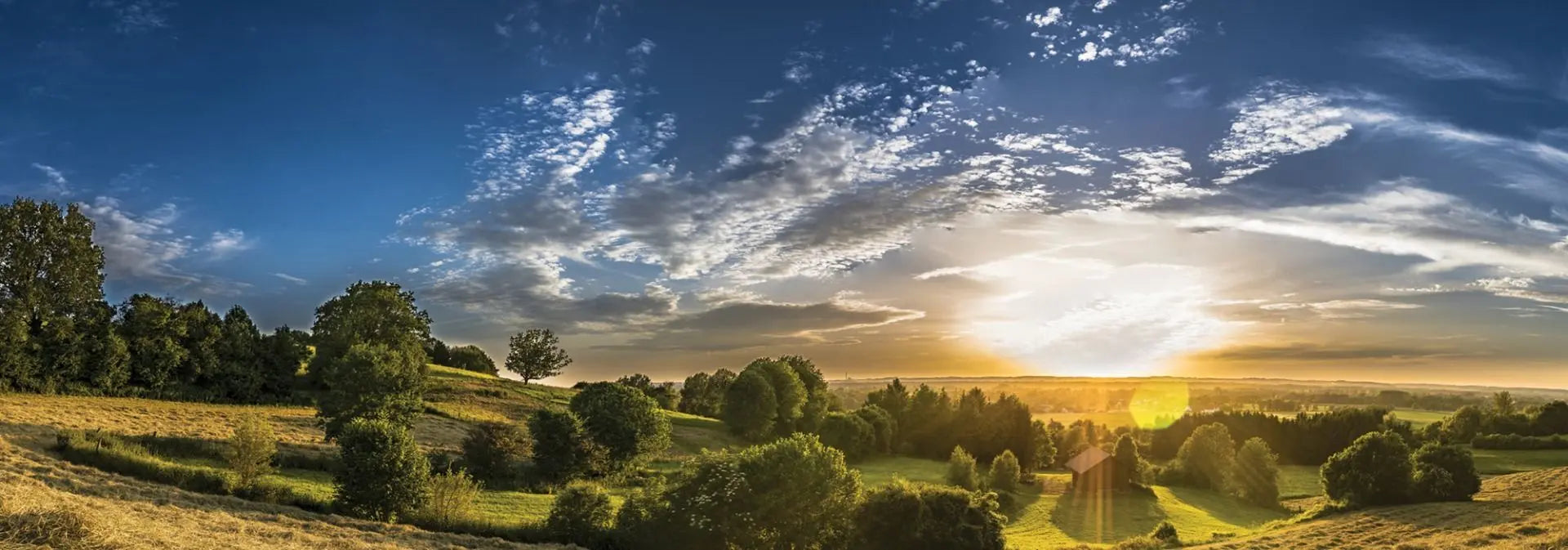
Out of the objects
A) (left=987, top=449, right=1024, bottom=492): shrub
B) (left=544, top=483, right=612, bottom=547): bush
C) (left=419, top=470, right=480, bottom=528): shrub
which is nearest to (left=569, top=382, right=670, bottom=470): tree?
(left=419, top=470, right=480, bottom=528): shrub

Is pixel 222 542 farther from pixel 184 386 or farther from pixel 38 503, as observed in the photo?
pixel 184 386

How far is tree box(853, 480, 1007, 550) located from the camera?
31375 mm

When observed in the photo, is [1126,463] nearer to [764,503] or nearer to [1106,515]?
[1106,515]

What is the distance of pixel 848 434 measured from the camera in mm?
83438

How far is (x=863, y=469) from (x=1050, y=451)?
29998 mm

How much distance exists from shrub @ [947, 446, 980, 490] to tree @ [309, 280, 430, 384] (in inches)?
1919

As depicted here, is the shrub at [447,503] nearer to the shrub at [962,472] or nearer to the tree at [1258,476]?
the shrub at [962,472]

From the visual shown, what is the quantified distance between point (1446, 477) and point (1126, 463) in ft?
85.8

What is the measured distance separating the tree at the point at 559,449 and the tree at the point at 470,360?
243ft

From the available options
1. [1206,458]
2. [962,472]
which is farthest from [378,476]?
[1206,458]

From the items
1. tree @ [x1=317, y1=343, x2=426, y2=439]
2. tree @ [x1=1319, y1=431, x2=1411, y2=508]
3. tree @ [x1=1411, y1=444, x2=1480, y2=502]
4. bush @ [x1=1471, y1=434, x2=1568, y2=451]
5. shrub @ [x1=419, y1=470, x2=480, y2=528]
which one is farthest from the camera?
bush @ [x1=1471, y1=434, x2=1568, y2=451]

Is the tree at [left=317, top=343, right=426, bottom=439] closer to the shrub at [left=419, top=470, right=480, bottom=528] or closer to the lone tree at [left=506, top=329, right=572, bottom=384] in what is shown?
the shrub at [left=419, top=470, right=480, bottom=528]

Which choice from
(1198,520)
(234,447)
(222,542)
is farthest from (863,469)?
(222,542)

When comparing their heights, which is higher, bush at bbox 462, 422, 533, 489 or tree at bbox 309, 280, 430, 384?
tree at bbox 309, 280, 430, 384
